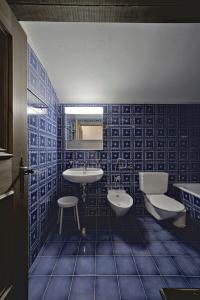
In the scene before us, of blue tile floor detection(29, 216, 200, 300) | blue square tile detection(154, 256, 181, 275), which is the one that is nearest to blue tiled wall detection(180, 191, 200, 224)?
blue tile floor detection(29, 216, 200, 300)

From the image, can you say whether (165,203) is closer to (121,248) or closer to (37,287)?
(121,248)

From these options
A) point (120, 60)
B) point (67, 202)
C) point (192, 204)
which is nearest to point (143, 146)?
point (192, 204)

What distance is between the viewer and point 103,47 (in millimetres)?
1794

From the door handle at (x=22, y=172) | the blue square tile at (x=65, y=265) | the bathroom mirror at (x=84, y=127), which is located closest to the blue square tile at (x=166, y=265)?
the blue square tile at (x=65, y=265)

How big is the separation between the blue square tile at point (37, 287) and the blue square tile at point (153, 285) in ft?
2.81

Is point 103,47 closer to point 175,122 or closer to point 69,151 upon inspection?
point 69,151

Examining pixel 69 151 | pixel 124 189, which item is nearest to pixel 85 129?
pixel 69 151

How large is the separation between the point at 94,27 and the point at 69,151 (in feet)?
5.80

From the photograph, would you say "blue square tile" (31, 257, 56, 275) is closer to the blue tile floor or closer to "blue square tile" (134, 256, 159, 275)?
the blue tile floor

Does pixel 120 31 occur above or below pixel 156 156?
above

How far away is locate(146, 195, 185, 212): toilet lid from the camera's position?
82.7 inches

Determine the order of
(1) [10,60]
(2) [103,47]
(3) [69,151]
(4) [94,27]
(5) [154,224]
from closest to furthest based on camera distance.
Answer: (1) [10,60]
(4) [94,27]
(2) [103,47]
(5) [154,224]
(3) [69,151]

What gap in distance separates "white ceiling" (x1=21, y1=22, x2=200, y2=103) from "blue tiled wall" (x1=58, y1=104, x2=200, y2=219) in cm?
20

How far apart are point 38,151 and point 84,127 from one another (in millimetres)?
1179
